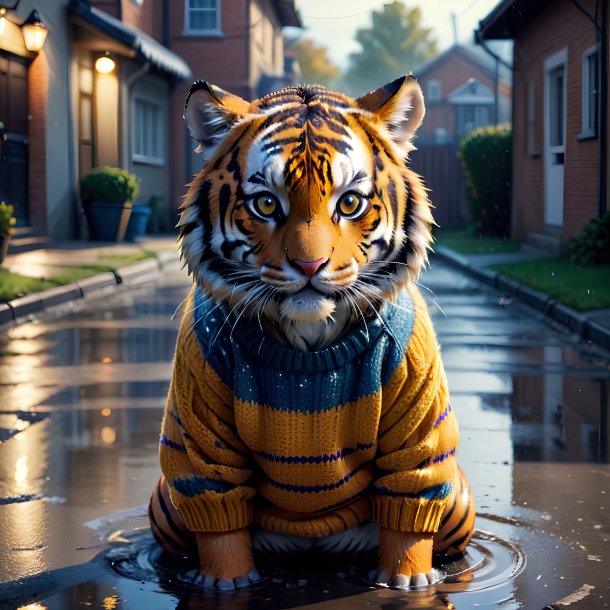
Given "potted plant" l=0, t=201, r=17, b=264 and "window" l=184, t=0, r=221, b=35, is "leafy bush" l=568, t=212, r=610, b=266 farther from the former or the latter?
"window" l=184, t=0, r=221, b=35

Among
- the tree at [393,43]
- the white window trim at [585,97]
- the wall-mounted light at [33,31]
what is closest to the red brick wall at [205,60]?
the wall-mounted light at [33,31]

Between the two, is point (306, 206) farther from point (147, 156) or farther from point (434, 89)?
point (434, 89)

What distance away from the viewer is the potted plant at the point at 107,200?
21.7 m

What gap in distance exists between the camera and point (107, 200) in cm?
2177

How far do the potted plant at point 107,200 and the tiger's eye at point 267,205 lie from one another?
1889cm

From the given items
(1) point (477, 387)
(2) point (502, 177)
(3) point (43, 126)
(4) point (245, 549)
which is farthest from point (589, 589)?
(2) point (502, 177)

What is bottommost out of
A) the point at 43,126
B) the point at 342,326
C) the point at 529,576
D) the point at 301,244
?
the point at 529,576

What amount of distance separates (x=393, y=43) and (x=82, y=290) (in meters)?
89.9

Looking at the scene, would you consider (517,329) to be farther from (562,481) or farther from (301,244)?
(301,244)

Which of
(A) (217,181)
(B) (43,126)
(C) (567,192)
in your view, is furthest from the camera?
(B) (43,126)

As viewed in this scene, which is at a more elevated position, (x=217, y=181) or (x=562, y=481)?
(x=217, y=181)

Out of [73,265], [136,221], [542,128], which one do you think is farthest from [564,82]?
[136,221]

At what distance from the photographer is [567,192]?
17.8m

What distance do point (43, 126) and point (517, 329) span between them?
39.1 ft
